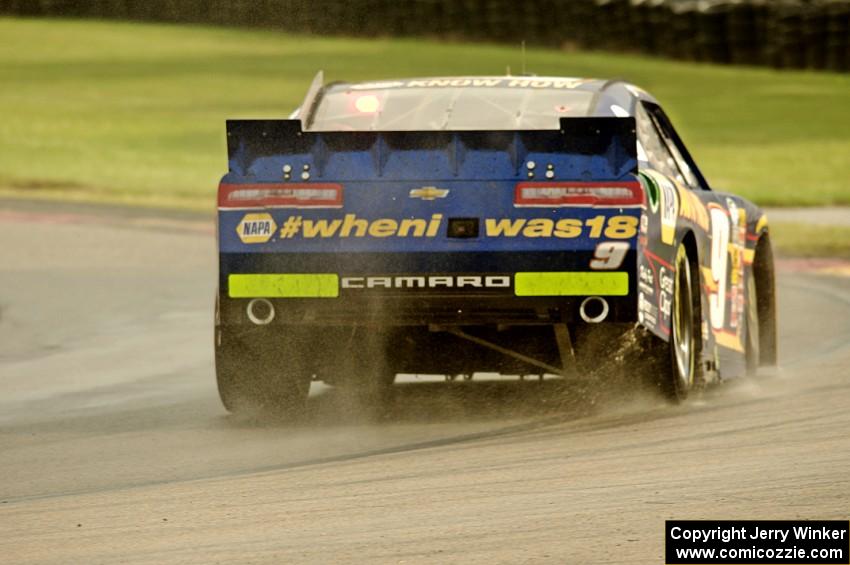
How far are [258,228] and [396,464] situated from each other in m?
1.50

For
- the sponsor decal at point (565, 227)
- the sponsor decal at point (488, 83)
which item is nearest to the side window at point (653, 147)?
the sponsor decal at point (488, 83)

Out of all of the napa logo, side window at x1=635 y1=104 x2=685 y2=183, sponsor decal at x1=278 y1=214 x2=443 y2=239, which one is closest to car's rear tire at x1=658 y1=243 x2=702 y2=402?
side window at x1=635 y1=104 x2=685 y2=183

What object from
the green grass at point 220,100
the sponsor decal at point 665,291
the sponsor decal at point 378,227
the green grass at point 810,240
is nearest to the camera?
the sponsor decal at point 378,227

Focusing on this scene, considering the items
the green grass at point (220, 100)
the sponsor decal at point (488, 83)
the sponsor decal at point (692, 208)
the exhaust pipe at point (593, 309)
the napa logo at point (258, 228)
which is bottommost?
the green grass at point (220, 100)

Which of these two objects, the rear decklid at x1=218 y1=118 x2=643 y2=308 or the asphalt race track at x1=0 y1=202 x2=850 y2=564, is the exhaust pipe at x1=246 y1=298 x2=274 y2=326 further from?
the asphalt race track at x1=0 y1=202 x2=850 y2=564

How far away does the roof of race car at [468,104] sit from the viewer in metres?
9.91

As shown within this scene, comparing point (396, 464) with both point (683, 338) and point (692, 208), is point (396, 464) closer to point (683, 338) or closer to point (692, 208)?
point (683, 338)

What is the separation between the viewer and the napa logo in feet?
29.2

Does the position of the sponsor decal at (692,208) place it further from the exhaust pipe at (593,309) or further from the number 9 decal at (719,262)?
the exhaust pipe at (593,309)

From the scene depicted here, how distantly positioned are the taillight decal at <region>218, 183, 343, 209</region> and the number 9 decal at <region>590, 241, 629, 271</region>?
1125 millimetres

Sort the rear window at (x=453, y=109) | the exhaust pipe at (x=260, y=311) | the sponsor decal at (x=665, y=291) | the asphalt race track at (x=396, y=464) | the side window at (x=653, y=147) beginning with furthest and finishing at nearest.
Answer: the rear window at (x=453, y=109), the side window at (x=653, y=147), the sponsor decal at (x=665, y=291), the exhaust pipe at (x=260, y=311), the asphalt race track at (x=396, y=464)

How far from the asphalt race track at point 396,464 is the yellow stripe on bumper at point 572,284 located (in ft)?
1.96

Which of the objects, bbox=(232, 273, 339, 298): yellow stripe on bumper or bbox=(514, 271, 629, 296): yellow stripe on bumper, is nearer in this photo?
bbox=(514, 271, 629, 296): yellow stripe on bumper

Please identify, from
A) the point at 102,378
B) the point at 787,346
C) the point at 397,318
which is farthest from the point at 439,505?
the point at 787,346
